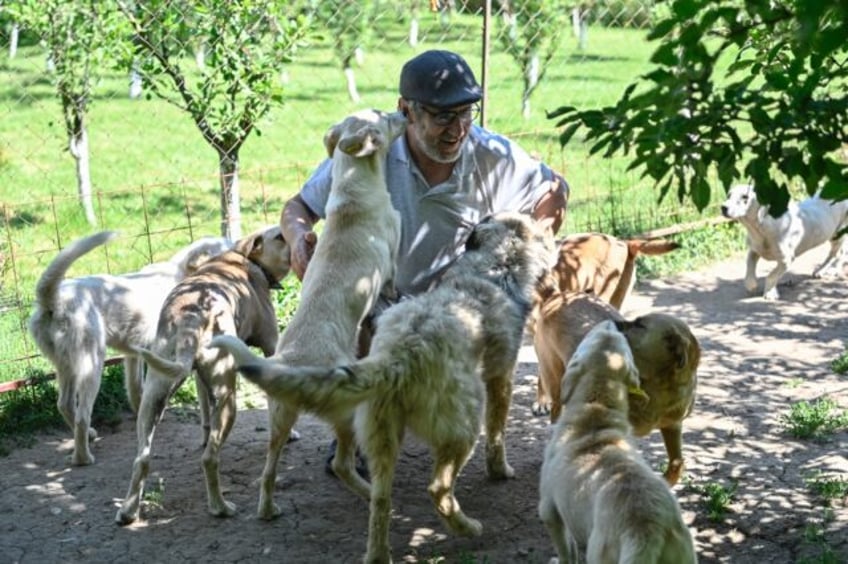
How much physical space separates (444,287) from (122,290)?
90.8 inches

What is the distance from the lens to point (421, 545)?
5.15m

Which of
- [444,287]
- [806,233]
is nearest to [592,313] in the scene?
[444,287]

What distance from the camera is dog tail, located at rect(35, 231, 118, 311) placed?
5.57 metres

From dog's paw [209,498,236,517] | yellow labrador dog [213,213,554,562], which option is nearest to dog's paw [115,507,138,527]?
dog's paw [209,498,236,517]

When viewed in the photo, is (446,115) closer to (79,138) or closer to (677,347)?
(677,347)

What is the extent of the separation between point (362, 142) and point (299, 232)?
1.99ft

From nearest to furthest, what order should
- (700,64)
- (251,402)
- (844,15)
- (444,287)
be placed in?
(844,15)
(700,64)
(444,287)
(251,402)

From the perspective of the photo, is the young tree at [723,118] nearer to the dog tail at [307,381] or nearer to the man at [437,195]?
the dog tail at [307,381]

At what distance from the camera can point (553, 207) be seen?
19.3 feet

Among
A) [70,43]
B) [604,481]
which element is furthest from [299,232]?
[70,43]

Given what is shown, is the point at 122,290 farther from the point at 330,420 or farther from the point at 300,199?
the point at 330,420

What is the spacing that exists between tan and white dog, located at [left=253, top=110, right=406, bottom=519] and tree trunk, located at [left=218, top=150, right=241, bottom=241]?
3057 millimetres

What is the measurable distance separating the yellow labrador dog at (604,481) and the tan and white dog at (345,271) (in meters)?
0.91

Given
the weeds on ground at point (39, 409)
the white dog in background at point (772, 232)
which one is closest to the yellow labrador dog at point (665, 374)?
the weeds on ground at point (39, 409)
